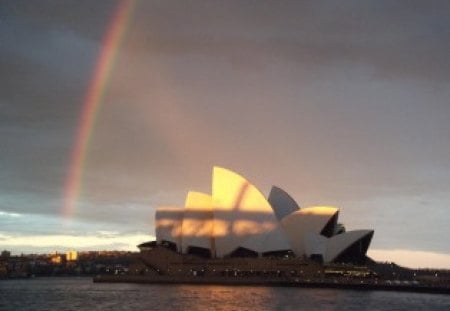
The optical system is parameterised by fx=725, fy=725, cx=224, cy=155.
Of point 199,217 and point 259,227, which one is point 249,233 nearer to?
point 259,227

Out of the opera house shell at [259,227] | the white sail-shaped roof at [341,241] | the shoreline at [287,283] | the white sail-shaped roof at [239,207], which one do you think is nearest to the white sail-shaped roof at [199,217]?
the opera house shell at [259,227]

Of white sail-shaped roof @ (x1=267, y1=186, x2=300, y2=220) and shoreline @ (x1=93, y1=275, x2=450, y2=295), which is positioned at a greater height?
white sail-shaped roof @ (x1=267, y1=186, x2=300, y2=220)

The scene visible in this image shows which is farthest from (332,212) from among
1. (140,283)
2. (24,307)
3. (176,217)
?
(24,307)

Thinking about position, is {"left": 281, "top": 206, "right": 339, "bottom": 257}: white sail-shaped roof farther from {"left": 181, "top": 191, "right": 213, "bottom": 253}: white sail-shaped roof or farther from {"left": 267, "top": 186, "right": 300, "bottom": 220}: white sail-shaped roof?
{"left": 181, "top": 191, "right": 213, "bottom": 253}: white sail-shaped roof

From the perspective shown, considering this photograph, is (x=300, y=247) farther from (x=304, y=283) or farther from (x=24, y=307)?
(x=24, y=307)

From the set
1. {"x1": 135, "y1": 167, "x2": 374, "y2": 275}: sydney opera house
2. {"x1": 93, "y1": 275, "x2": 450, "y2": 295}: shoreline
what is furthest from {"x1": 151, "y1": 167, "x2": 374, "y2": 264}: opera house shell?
{"x1": 93, "y1": 275, "x2": 450, "y2": 295}: shoreline

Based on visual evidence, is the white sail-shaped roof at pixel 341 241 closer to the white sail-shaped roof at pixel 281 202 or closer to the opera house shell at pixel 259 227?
the opera house shell at pixel 259 227
